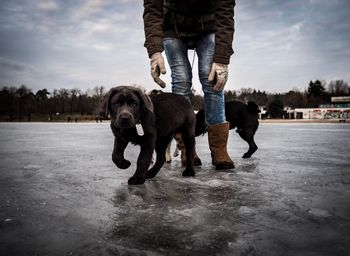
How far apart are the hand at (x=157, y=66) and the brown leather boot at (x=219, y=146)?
96 centimetres

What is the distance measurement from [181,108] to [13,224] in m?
2.08

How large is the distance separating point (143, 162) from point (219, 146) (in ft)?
4.58

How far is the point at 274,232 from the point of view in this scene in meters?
1.49

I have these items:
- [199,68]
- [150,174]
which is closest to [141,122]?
[150,174]

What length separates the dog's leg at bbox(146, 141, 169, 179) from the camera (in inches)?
118

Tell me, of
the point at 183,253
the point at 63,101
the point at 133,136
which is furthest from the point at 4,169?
the point at 63,101

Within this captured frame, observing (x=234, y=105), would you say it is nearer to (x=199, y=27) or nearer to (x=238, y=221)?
(x=199, y=27)

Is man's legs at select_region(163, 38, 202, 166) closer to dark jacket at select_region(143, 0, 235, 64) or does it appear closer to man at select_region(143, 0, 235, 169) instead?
man at select_region(143, 0, 235, 169)

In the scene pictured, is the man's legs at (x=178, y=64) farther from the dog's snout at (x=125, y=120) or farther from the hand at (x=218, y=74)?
the dog's snout at (x=125, y=120)

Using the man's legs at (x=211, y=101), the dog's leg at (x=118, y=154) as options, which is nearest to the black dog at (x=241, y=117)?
the man's legs at (x=211, y=101)

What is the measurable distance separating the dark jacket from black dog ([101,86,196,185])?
2.73 ft

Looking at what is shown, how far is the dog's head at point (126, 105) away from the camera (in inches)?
102

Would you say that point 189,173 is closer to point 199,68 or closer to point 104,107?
point 104,107

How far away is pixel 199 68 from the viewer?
4.12 m
